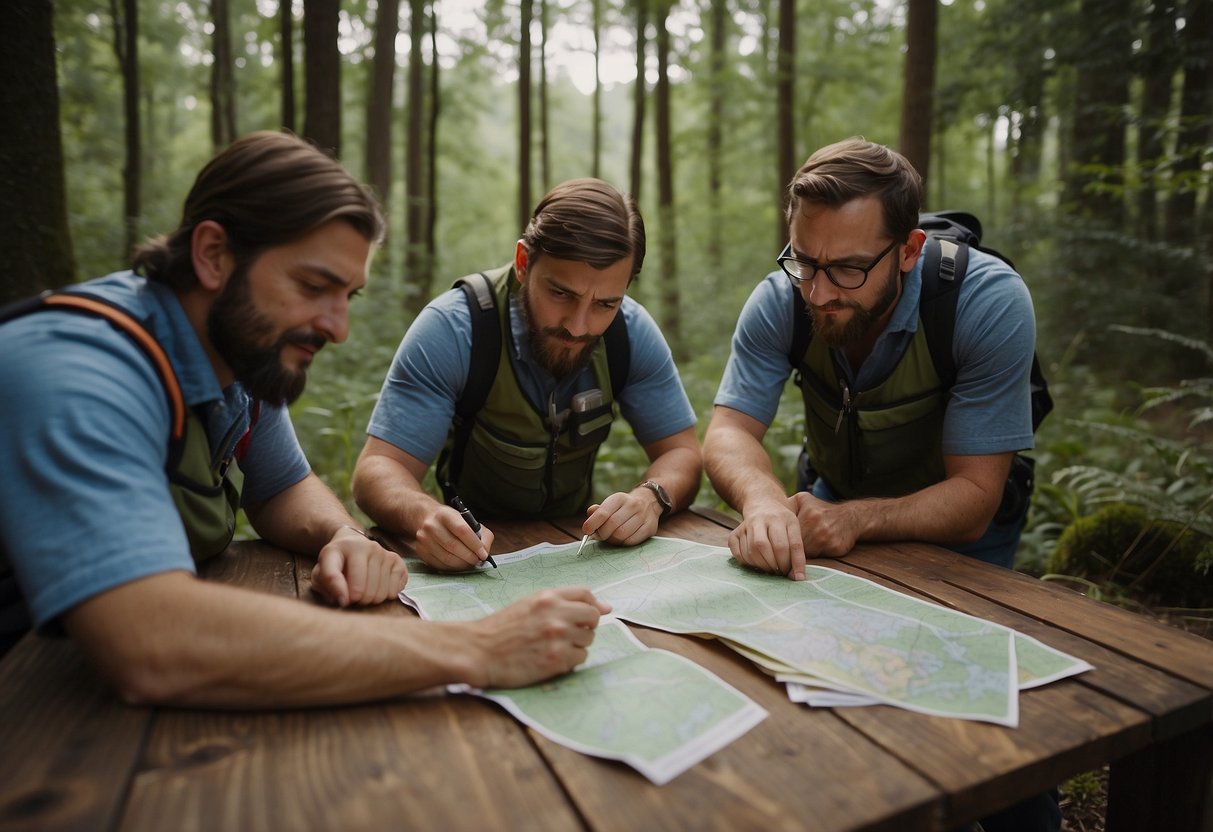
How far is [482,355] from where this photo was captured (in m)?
2.68

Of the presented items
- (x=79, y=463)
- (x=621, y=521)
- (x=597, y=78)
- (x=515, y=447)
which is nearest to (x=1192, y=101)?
(x=515, y=447)

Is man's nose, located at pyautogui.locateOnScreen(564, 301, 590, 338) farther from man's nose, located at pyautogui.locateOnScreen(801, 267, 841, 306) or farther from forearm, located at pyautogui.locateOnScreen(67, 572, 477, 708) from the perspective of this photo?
forearm, located at pyautogui.locateOnScreen(67, 572, 477, 708)

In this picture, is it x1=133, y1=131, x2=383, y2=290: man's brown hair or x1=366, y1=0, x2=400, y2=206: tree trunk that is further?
x1=366, y1=0, x2=400, y2=206: tree trunk

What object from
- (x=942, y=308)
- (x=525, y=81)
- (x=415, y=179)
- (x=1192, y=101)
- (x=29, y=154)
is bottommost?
(x=942, y=308)

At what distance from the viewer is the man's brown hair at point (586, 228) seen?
2525 mm

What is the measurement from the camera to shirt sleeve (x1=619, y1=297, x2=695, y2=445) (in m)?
2.93

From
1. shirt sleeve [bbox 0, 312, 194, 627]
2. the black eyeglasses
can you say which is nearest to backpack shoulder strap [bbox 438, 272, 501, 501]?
the black eyeglasses

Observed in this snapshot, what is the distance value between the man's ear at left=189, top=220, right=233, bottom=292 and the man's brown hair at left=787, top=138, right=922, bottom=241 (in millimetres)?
1796

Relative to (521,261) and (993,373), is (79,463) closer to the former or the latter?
(521,261)

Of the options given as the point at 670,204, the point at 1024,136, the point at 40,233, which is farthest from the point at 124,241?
the point at 1024,136

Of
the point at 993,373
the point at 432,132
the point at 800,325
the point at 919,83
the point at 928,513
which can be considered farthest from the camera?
the point at 432,132

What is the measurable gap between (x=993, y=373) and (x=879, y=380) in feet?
1.19

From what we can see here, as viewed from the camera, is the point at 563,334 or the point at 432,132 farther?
the point at 432,132

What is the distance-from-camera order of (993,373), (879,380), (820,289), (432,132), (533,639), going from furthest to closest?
1. (432,132)
2. (879,380)
3. (820,289)
4. (993,373)
5. (533,639)
